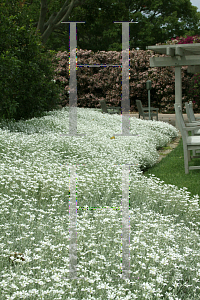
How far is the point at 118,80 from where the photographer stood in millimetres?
19328

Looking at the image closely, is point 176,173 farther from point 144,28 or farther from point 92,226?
→ point 144,28

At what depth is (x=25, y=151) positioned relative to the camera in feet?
19.3

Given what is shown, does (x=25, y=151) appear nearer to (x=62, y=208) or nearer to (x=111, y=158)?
(x=111, y=158)

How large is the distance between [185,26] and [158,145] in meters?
26.3

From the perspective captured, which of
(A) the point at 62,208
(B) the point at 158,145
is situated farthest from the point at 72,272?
(B) the point at 158,145

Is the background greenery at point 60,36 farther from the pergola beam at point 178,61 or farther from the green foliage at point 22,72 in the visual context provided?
the pergola beam at point 178,61

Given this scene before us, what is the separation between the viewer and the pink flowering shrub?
18719 mm

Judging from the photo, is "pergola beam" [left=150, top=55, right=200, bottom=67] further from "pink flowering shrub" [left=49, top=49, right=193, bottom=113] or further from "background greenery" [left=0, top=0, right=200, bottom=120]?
"pink flowering shrub" [left=49, top=49, right=193, bottom=113]

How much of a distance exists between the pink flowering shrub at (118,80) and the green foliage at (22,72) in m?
8.01

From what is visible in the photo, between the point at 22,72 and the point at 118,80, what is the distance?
35.0 feet

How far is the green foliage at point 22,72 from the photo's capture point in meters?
8.34

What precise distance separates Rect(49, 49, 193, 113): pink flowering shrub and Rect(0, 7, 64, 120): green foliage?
801cm

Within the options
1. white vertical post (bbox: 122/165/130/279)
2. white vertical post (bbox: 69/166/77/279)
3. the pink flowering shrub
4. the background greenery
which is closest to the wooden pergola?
the background greenery

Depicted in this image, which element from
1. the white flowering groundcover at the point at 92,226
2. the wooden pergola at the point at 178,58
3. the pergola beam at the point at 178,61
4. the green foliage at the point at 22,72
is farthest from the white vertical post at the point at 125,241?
the pergola beam at the point at 178,61
